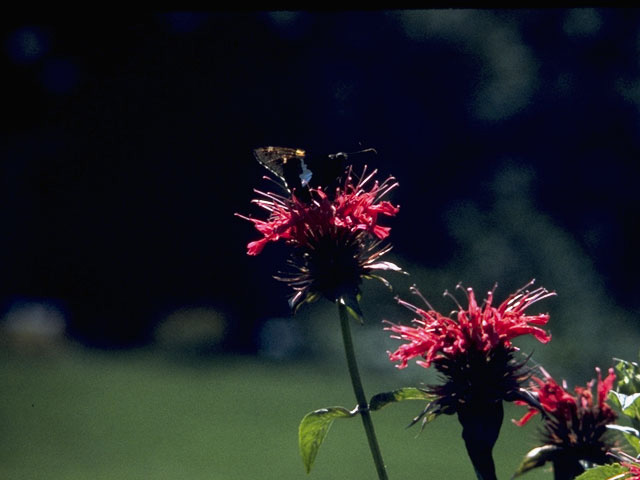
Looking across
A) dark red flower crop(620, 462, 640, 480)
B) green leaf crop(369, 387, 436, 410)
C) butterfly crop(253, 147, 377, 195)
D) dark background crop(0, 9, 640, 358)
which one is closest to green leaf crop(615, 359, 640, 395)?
dark red flower crop(620, 462, 640, 480)

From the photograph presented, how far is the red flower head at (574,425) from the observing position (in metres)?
1.27

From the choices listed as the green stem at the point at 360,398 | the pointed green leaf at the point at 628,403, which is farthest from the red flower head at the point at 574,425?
the green stem at the point at 360,398

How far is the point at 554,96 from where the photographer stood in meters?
7.59

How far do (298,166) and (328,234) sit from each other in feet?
0.44

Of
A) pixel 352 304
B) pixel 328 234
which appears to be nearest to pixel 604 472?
pixel 352 304

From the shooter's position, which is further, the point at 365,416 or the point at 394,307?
the point at 394,307

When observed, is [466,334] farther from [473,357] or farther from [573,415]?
[573,415]

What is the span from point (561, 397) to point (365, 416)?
37 cm

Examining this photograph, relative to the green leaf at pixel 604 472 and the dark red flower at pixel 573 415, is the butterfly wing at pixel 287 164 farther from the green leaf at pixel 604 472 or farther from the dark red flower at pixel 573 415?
the green leaf at pixel 604 472

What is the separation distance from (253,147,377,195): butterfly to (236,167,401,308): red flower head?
0.02 meters

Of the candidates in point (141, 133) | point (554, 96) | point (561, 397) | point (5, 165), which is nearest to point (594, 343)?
point (554, 96)

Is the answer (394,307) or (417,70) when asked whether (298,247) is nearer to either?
(394,307)

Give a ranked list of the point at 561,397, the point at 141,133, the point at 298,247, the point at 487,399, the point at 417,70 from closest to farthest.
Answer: the point at 487,399
the point at 561,397
the point at 298,247
the point at 417,70
the point at 141,133

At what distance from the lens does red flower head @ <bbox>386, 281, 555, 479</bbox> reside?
1.19 meters
